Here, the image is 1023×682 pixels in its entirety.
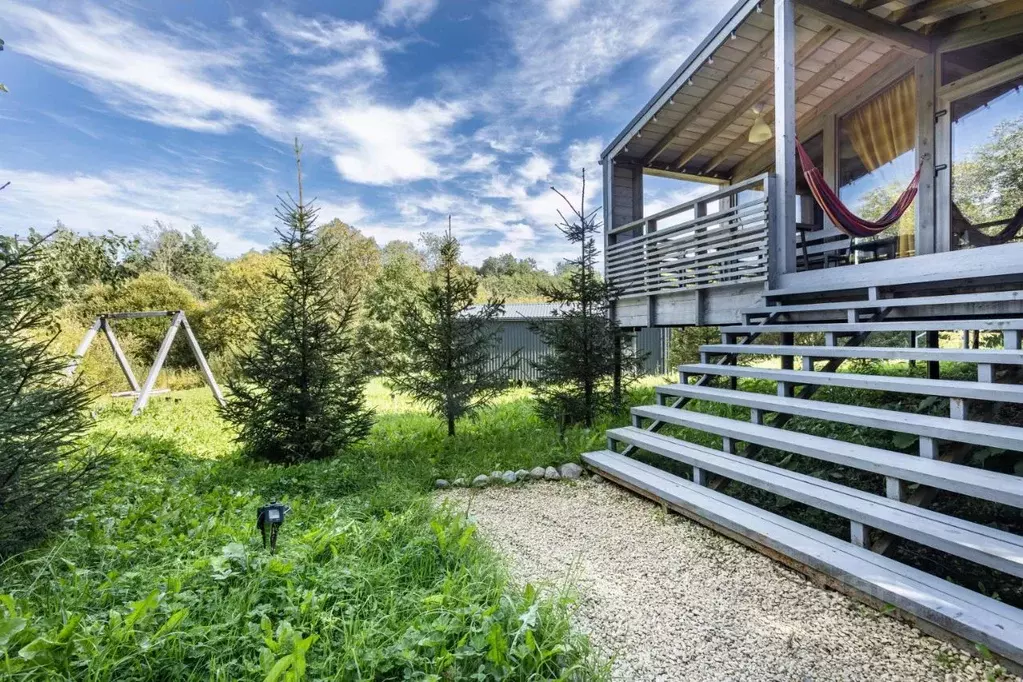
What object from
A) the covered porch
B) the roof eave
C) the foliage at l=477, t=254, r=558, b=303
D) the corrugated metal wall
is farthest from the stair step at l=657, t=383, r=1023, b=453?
the foliage at l=477, t=254, r=558, b=303

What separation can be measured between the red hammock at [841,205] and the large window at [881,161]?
0.49 meters

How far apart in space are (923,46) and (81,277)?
90.9ft

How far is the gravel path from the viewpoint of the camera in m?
1.74

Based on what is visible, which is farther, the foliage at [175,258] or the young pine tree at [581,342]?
the foliage at [175,258]

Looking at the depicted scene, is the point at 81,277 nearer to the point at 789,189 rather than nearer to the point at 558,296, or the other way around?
the point at 558,296

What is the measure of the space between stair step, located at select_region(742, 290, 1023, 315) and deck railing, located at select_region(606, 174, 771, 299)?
0.45 m

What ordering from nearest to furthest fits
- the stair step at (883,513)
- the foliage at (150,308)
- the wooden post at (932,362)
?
1. the stair step at (883,513)
2. the wooden post at (932,362)
3. the foliage at (150,308)

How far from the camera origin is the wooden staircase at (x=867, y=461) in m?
1.97

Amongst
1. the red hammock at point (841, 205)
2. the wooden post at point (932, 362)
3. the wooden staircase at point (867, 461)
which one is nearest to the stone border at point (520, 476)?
the wooden staircase at point (867, 461)

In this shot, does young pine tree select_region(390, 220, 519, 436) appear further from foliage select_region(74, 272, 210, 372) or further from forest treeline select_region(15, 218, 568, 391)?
foliage select_region(74, 272, 210, 372)

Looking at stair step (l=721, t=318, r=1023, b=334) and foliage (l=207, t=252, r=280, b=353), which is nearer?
stair step (l=721, t=318, r=1023, b=334)

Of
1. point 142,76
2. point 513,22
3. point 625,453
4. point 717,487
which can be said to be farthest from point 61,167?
point 717,487

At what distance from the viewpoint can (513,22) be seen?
31.9ft

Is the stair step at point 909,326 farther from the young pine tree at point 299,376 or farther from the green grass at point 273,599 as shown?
the young pine tree at point 299,376
